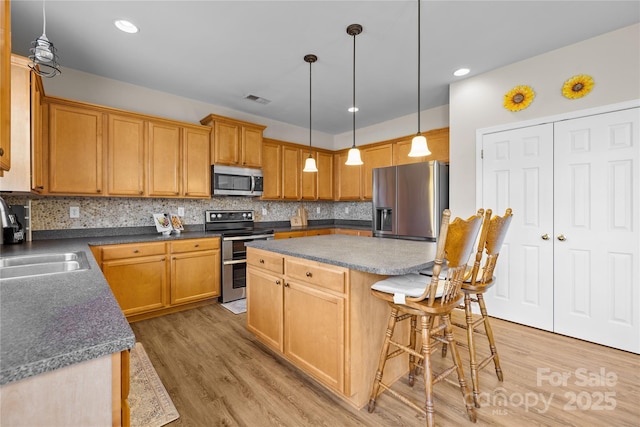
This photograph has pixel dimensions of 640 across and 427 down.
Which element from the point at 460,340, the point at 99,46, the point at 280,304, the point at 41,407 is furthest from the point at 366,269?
the point at 99,46

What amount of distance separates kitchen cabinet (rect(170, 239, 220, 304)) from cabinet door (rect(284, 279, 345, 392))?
5.77 feet

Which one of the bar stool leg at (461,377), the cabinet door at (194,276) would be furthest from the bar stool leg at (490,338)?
the cabinet door at (194,276)

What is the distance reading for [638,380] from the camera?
2.02m

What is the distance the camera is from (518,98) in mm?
2947

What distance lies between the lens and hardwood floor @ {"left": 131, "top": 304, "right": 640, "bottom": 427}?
1.67m

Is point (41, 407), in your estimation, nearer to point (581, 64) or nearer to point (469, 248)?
point (469, 248)

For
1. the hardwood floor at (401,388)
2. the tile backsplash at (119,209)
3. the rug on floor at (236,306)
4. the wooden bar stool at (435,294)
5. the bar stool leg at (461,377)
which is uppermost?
the tile backsplash at (119,209)

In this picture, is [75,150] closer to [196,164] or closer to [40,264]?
[196,164]

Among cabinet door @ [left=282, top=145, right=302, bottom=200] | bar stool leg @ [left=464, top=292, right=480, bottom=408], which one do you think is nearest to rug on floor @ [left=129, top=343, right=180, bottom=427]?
bar stool leg @ [left=464, top=292, right=480, bottom=408]

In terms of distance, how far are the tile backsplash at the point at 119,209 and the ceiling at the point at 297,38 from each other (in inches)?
55.7

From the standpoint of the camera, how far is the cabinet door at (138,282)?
115 inches

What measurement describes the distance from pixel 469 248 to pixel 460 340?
61.3 inches

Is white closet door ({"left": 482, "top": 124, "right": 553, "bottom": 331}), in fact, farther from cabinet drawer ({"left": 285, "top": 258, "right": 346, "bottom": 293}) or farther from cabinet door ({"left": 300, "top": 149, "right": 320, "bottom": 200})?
cabinet door ({"left": 300, "top": 149, "right": 320, "bottom": 200})

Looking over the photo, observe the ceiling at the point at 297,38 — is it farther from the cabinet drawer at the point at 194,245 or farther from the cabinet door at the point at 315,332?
the cabinet door at the point at 315,332
